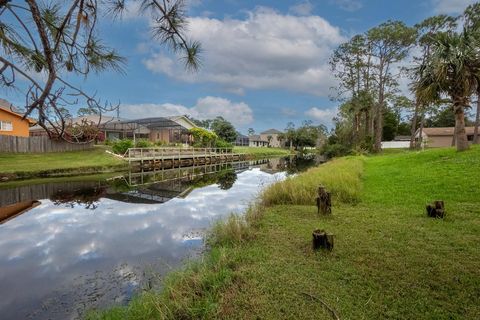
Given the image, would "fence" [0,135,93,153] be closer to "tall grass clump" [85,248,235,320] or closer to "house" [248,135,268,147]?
"tall grass clump" [85,248,235,320]

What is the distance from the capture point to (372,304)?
339 cm

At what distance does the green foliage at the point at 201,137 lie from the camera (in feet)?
144

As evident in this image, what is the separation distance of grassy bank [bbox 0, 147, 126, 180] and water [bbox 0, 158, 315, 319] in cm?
373

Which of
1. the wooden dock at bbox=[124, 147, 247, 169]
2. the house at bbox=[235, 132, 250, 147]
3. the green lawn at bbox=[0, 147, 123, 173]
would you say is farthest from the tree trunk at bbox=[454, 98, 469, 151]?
the house at bbox=[235, 132, 250, 147]

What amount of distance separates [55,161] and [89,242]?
18200 millimetres

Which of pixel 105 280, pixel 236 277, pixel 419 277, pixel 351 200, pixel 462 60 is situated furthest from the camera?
pixel 462 60

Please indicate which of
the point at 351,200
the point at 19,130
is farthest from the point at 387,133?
the point at 19,130

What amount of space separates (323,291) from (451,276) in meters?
1.79

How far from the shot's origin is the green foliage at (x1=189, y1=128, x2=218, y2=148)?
43916mm

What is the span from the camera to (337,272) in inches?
167

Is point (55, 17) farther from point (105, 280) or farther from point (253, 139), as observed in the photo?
point (253, 139)

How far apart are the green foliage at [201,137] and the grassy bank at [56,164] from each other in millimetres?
17419

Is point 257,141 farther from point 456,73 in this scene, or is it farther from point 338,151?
point 456,73

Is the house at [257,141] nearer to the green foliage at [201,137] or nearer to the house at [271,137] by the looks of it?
the house at [271,137]
